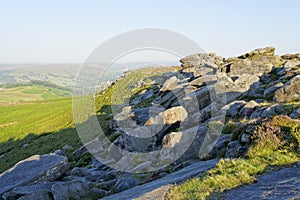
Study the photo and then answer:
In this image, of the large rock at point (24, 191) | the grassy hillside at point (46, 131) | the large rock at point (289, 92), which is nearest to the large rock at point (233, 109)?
the large rock at point (289, 92)

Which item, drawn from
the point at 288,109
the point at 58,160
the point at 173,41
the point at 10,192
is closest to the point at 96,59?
the point at 173,41

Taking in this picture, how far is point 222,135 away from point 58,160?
629 inches

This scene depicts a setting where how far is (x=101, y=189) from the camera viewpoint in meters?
20.0

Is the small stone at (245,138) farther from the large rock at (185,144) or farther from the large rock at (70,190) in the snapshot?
the large rock at (70,190)

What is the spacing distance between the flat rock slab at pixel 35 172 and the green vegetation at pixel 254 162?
16.0 meters

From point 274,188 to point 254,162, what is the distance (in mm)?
2608

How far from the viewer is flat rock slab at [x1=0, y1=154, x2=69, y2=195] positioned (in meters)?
23.3

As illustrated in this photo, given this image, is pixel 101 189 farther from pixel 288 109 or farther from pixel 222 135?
pixel 288 109

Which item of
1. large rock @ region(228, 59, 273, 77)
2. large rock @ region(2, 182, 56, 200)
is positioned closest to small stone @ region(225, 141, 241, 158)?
large rock @ region(2, 182, 56, 200)

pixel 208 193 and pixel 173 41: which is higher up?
pixel 173 41

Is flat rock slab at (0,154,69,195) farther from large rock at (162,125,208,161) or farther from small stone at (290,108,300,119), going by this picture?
small stone at (290,108,300,119)

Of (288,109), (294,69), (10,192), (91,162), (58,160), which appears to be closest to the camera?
(288,109)

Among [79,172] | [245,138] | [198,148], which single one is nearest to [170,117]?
[198,148]

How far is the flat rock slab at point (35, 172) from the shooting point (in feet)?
76.5
